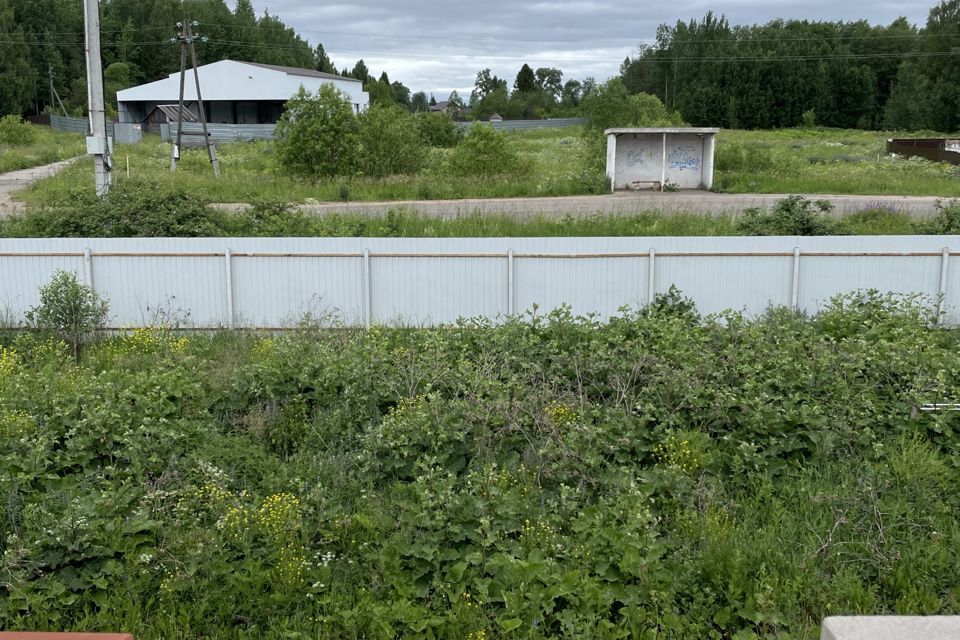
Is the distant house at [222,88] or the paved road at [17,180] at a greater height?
the distant house at [222,88]

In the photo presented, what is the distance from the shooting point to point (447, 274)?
12.6 m

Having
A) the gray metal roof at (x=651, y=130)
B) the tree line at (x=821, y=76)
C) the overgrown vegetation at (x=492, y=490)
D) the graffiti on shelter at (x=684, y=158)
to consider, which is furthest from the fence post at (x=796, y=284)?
the tree line at (x=821, y=76)

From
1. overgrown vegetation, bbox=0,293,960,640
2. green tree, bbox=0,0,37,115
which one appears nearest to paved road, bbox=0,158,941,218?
overgrown vegetation, bbox=0,293,960,640

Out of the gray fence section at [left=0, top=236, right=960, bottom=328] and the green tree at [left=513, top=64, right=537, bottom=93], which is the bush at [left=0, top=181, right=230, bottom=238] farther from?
the green tree at [left=513, top=64, right=537, bottom=93]

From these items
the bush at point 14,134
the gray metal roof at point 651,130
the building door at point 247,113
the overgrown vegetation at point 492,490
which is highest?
the building door at point 247,113

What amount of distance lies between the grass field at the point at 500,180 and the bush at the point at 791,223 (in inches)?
355

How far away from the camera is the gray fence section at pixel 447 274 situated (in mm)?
12430

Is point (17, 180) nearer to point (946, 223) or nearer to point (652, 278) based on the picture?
point (652, 278)

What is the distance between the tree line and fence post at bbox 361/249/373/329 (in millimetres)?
69438

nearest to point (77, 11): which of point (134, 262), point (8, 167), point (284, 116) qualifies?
point (8, 167)

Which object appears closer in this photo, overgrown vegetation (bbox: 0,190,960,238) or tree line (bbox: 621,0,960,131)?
overgrown vegetation (bbox: 0,190,960,238)

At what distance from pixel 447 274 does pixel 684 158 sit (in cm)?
1843

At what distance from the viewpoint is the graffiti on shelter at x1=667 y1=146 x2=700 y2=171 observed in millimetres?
28719

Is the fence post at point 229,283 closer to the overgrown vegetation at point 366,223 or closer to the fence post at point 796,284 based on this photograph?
the overgrown vegetation at point 366,223
